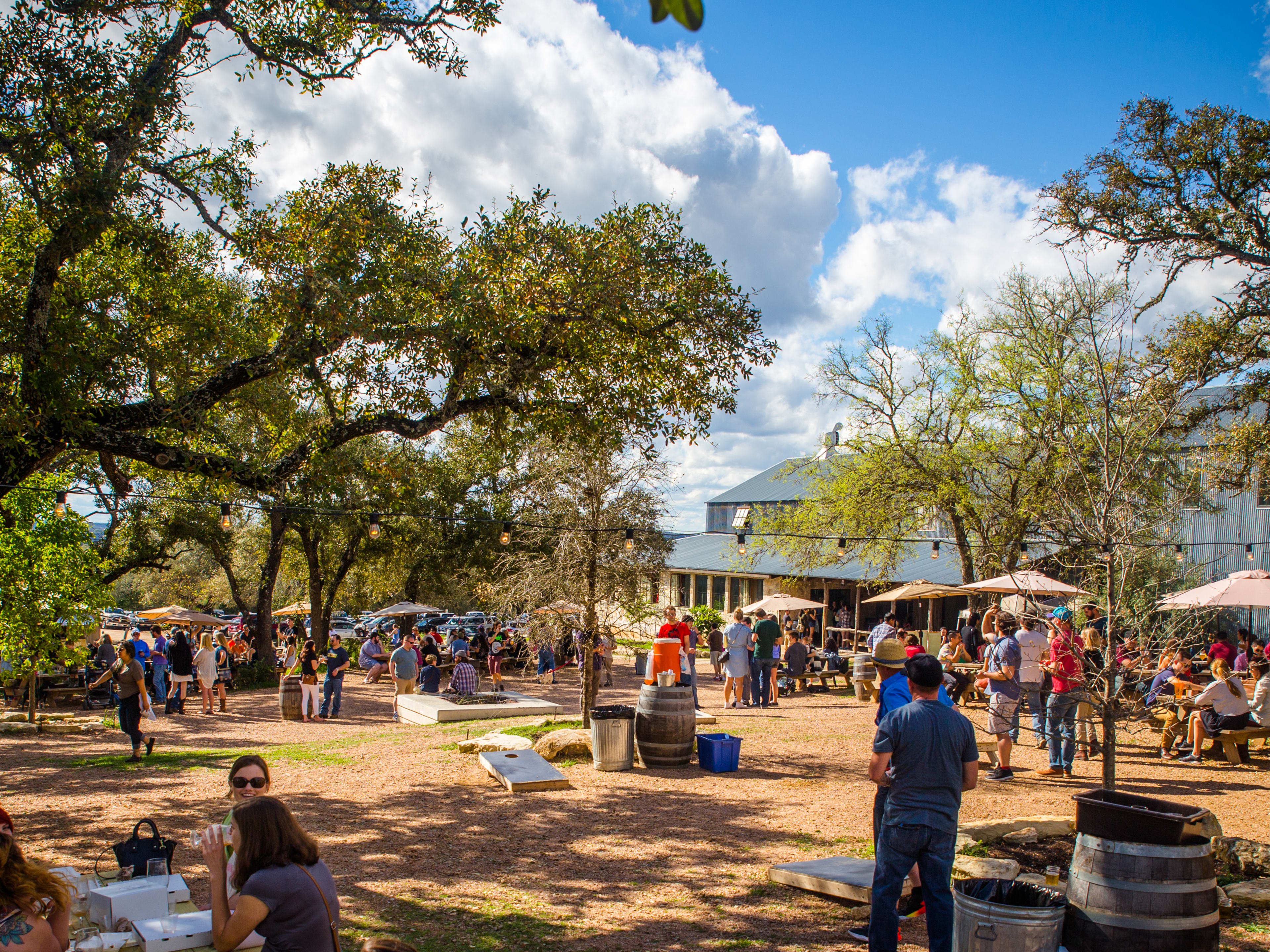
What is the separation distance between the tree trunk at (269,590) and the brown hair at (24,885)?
22.8 metres

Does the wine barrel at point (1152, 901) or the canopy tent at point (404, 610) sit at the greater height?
the canopy tent at point (404, 610)

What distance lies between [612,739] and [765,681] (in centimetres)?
706

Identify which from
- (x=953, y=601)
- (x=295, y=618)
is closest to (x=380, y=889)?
(x=953, y=601)

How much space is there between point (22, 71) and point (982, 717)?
14798 millimetres

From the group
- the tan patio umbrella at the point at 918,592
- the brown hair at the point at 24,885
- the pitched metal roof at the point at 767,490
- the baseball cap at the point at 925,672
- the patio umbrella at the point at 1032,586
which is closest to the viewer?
the brown hair at the point at 24,885

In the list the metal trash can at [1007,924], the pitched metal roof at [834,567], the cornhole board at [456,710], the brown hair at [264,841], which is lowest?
the cornhole board at [456,710]

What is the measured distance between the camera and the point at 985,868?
5.69 m

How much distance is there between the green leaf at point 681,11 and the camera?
879 millimetres

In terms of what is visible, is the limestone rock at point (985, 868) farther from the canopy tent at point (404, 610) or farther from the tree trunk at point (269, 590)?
the canopy tent at point (404, 610)

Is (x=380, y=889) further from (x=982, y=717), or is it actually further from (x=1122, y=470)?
(x=982, y=717)

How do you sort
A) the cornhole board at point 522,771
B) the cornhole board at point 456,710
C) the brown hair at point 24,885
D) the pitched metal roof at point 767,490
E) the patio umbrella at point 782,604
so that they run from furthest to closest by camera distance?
the pitched metal roof at point 767,490
the patio umbrella at point 782,604
the cornhole board at point 456,710
the cornhole board at point 522,771
the brown hair at point 24,885

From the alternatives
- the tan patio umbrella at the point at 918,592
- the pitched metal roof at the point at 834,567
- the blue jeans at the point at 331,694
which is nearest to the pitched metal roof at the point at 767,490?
the pitched metal roof at the point at 834,567

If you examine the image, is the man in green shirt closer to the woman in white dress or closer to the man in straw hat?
the woman in white dress

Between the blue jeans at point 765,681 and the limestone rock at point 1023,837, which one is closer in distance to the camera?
the limestone rock at point 1023,837
